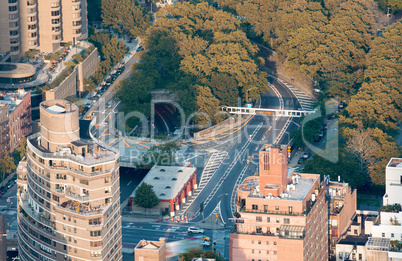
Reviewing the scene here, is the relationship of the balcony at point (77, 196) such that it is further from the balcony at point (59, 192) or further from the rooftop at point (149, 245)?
the rooftop at point (149, 245)

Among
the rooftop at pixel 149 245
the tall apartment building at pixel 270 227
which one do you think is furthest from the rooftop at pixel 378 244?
the rooftop at pixel 149 245

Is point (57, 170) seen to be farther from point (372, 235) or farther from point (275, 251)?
point (372, 235)

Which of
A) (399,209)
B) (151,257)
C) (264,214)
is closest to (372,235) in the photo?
(399,209)

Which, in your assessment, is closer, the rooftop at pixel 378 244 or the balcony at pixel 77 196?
the rooftop at pixel 378 244

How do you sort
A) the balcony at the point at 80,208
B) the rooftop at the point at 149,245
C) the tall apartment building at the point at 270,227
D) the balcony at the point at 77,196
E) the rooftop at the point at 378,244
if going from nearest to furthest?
the rooftop at the point at 149,245, the tall apartment building at the point at 270,227, the rooftop at the point at 378,244, the balcony at the point at 80,208, the balcony at the point at 77,196

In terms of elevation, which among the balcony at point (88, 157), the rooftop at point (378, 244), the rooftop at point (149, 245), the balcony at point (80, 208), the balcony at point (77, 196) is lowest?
the rooftop at point (149, 245)

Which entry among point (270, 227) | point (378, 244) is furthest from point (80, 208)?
point (378, 244)

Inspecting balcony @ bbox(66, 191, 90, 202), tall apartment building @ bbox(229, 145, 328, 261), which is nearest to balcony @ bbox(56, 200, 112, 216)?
balcony @ bbox(66, 191, 90, 202)

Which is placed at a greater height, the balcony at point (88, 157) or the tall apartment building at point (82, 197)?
the balcony at point (88, 157)

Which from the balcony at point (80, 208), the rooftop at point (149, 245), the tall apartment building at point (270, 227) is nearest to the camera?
the rooftop at point (149, 245)

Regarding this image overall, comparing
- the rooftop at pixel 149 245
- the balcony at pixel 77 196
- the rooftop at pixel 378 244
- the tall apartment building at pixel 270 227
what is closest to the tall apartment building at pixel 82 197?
the balcony at pixel 77 196
